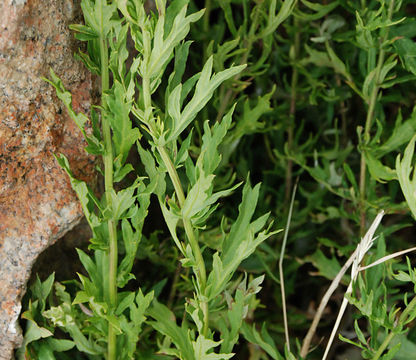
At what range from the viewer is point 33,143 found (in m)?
0.67

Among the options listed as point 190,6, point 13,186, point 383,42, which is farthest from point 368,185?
point 13,186

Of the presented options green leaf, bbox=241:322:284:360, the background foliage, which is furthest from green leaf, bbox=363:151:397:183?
green leaf, bbox=241:322:284:360

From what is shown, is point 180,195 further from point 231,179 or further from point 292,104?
point 292,104

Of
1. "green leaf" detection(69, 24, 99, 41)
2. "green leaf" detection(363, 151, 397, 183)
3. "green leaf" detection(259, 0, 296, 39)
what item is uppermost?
"green leaf" detection(69, 24, 99, 41)

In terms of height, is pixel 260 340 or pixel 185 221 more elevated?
pixel 185 221

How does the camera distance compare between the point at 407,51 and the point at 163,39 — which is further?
the point at 407,51

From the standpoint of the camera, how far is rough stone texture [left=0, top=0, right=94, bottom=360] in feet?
2.05

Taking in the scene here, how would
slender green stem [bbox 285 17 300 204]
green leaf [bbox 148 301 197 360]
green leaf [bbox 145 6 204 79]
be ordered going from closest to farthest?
green leaf [bbox 145 6 204 79] < green leaf [bbox 148 301 197 360] < slender green stem [bbox 285 17 300 204]

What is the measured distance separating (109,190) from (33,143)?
11 centimetres

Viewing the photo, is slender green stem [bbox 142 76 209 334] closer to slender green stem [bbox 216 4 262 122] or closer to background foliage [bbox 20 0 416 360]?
background foliage [bbox 20 0 416 360]

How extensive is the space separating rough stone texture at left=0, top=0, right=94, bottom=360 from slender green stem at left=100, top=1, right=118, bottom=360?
0.17 feet

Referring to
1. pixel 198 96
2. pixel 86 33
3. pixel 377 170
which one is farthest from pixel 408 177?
pixel 86 33

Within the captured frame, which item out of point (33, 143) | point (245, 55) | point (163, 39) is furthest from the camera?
point (245, 55)

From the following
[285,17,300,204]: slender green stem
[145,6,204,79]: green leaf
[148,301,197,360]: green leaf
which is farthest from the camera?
[285,17,300,204]: slender green stem
